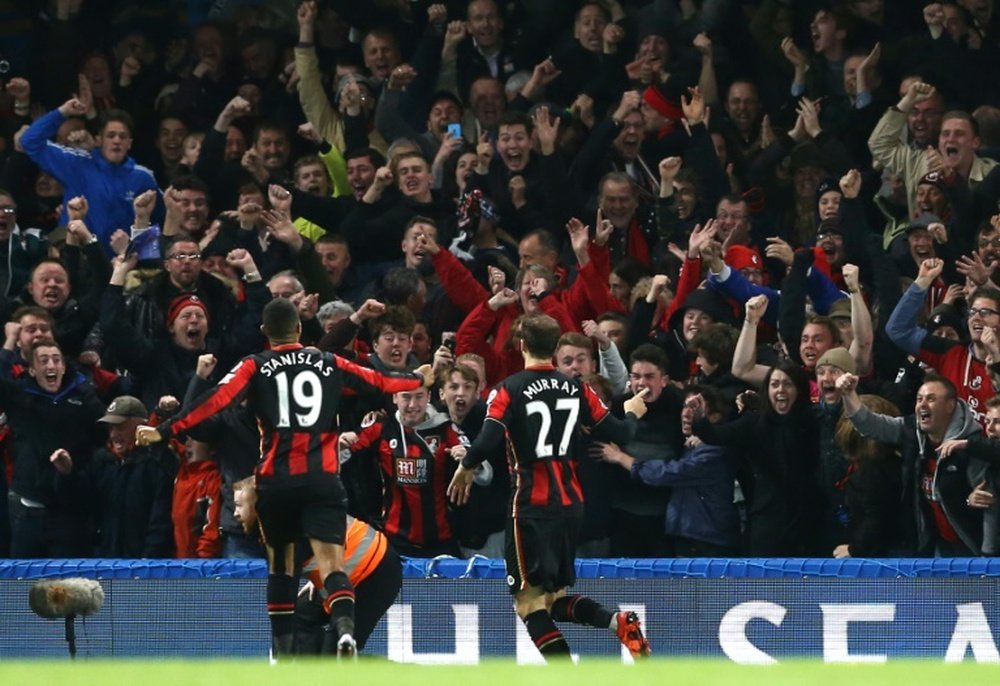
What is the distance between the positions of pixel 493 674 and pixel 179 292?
5.89 meters

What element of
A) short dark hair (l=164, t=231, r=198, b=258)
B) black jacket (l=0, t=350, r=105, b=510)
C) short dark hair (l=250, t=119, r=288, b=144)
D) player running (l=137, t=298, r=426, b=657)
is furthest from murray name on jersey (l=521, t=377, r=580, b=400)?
short dark hair (l=250, t=119, r=288, b=144)

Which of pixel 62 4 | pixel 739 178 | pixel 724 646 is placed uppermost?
pixel 62 4

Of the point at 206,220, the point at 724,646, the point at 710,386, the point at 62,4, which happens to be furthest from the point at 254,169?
the point at 724,646

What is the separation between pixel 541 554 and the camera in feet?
36.0

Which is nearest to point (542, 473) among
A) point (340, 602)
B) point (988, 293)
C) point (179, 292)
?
point (340, 602)

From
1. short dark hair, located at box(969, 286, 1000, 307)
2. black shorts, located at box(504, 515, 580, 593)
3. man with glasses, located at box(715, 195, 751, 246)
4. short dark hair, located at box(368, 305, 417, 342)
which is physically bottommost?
black shorts, located at box(504, 515, 580, 593)

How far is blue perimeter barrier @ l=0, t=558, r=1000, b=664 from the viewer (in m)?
11.0

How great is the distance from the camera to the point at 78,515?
12875mm

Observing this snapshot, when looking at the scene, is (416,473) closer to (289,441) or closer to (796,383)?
(289,441)

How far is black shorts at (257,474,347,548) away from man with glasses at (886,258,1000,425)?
3.54 m

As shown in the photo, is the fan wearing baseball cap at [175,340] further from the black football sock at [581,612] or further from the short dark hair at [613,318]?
the black football sock at [581,612]

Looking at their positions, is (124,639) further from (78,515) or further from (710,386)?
(710,386)

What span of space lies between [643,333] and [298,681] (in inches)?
232

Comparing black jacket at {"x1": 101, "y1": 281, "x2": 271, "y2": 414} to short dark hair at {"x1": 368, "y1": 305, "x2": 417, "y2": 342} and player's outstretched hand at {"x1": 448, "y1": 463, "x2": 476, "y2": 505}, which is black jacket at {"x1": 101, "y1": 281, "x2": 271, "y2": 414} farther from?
player's outstretched hand at {"x1": 448, "y1": 463, "x2": 476, "y2": 505}
